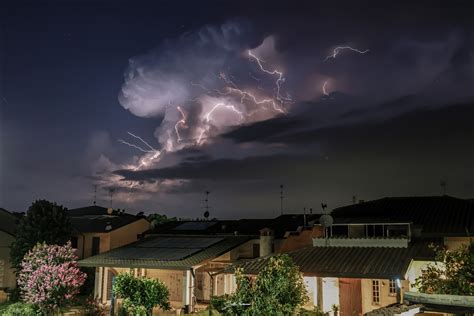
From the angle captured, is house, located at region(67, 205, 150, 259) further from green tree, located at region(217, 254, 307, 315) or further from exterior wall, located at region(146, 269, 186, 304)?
green tree, located at region(217, 254, 307, 315)

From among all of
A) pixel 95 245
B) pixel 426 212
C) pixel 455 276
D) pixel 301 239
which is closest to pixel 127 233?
pixel 95 245

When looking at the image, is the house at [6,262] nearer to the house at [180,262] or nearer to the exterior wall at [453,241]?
the house at [180,262]

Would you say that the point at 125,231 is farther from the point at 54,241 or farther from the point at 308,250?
the point at 308,250

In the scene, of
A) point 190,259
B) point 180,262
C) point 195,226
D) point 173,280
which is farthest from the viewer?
point 195,226

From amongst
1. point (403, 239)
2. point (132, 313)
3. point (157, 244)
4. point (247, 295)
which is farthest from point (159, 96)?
point (247, 295)

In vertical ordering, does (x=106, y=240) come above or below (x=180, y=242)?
above

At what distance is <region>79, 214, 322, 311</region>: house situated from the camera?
24.5 m

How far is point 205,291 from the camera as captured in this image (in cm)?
2805

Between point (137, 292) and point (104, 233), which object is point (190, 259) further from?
point (104, 233)

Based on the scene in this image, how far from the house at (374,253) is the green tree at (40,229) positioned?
1637cm

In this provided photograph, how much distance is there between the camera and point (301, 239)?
1190 inches

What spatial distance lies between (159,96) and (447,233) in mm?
18141

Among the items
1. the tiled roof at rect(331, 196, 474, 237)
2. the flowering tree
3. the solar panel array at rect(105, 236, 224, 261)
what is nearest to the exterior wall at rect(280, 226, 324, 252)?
the tiled roof at rect(331, 196, 474, 237)

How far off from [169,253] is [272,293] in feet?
49.4
